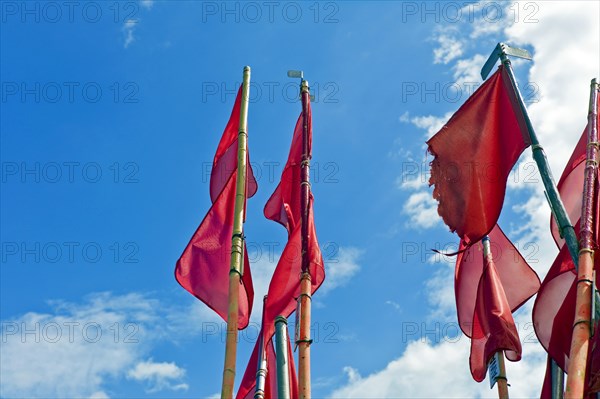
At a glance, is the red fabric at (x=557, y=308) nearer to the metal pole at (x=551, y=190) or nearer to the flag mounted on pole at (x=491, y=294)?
the metal pole at (x=551, y=190)

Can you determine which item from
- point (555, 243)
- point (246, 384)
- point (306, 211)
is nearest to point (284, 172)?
point (306, 211)

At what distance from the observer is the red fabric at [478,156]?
44.7 ft

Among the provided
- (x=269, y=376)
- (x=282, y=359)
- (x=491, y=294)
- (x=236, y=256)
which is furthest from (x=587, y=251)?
(x=269, y=376)

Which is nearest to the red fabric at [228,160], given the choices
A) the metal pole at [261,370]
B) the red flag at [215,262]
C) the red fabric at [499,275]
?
the red flag at [215,262]

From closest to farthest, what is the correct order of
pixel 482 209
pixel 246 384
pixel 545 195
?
pixel 545 195 < pixel 482 209 < pixel 246 384

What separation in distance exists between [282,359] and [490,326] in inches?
149

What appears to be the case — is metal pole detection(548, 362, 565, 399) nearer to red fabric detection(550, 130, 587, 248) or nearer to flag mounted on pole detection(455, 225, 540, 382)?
flag mounted on pole detection(455, 225, 540, 382)

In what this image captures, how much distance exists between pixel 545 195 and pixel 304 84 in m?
5.65

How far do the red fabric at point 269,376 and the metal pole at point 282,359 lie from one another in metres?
0.51

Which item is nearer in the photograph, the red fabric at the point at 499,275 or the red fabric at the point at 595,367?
the red fabric at the point at 595,367

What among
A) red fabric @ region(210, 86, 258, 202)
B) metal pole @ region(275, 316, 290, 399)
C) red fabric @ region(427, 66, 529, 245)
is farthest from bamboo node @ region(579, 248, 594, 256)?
red fabric @ region(210, 86, 258, 202)

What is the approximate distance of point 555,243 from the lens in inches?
563

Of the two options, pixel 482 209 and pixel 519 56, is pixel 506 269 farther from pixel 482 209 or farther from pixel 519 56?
pixel 519 56

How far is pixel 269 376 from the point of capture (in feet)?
49.4
